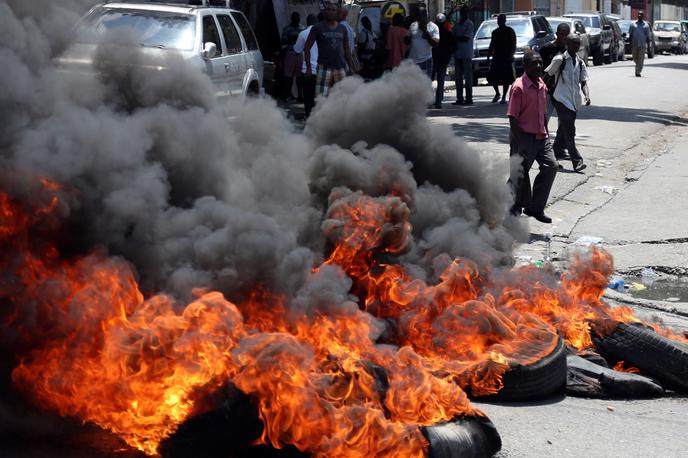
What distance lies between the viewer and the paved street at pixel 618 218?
16.9 feet

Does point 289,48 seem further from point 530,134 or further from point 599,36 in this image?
point 599,36

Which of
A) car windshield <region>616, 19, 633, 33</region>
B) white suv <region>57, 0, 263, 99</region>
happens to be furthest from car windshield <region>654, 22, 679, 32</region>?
white suv <region>57, 0, 263, 99</region>

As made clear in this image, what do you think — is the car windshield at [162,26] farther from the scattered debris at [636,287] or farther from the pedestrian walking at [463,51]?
the pedestrian walking at [463,51]

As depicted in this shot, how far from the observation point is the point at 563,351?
18.7ft

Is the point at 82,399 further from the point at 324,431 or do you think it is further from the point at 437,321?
the point at 437,321

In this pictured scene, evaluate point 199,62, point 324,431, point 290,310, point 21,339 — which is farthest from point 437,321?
point 199,62

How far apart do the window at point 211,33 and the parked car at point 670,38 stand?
151 feet

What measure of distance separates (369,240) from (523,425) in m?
1.53

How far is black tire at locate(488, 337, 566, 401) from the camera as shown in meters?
5.50

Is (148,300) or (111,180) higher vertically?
(111,180)

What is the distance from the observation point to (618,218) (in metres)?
11.2

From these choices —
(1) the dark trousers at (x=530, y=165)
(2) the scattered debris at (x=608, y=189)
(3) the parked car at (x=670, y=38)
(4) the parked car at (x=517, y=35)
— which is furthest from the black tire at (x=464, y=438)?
(3) the parked car at (x=670, y=38)

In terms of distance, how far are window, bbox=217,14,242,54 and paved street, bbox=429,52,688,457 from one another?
13.3 feet

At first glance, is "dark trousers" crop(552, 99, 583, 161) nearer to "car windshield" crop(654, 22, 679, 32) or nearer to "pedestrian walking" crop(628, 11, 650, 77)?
"pedestrian walking" crop(628, 11, 650, 77)
